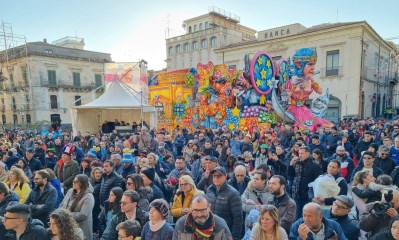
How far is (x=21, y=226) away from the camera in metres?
2.81

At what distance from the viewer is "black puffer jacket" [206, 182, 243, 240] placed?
11.3ft

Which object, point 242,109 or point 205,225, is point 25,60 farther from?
point 205,225

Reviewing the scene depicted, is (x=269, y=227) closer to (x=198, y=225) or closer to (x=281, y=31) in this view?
(x=198, y=225)

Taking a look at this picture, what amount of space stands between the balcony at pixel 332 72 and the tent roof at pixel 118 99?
18584 mm

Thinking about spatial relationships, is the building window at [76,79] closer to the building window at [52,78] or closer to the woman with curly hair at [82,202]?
the building window at [52,78]

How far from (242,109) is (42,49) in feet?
92.3

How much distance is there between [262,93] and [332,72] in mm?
13188

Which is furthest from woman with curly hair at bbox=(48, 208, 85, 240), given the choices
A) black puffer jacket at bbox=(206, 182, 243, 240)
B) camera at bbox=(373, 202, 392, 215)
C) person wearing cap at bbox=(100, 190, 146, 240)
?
camera at bbox=(373, 202, 392, 215)

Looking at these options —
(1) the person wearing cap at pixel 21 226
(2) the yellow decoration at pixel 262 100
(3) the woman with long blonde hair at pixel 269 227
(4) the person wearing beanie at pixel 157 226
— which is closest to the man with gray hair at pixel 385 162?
(3) the woman with long blonde hair at pixel 269 227

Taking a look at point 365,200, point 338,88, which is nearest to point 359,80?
point 338,88

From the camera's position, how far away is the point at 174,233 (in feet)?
9.00

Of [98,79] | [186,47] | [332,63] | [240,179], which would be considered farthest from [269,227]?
[186,47]

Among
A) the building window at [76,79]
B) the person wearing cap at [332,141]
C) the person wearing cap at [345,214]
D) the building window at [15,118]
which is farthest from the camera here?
the building window at [76,79]

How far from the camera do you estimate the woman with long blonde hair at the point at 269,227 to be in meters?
2.59
